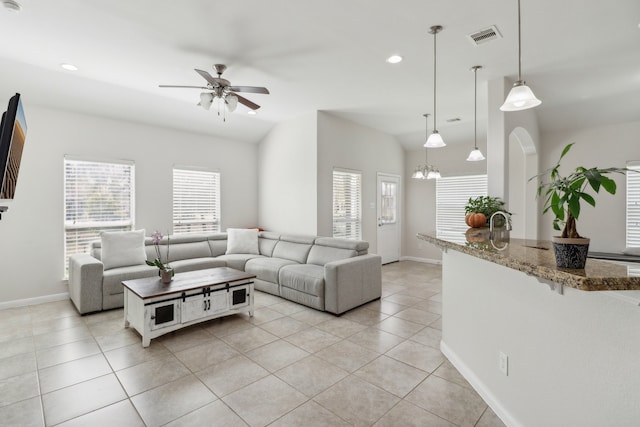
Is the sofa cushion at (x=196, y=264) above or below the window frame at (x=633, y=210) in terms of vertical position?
below

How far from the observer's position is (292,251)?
544 centimetres

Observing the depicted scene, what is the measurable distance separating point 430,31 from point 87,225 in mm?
5369

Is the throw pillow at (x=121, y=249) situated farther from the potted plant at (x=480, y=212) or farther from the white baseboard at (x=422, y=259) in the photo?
the white baseboard at (x=422, y=259)

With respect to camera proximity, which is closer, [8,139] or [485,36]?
[8,139]

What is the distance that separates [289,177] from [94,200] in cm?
322

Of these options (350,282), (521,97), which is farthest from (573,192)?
(350,282)

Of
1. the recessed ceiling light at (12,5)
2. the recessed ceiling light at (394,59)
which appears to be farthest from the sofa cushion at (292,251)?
the recessed ceiling light at (12,5)

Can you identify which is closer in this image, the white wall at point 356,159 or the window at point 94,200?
the window at point 94,200

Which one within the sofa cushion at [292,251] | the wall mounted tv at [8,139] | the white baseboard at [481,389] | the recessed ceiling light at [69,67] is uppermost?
the recessed ceiling light at [69,67]

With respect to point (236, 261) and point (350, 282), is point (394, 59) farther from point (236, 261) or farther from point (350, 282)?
point (236, 261)

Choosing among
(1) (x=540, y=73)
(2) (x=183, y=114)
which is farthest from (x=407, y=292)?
(2) (x=183, y=114)

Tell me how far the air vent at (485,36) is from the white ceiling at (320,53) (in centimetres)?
6

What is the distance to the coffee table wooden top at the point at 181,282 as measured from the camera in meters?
3.31

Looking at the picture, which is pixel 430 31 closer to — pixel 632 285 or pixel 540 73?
pixel 540 73
